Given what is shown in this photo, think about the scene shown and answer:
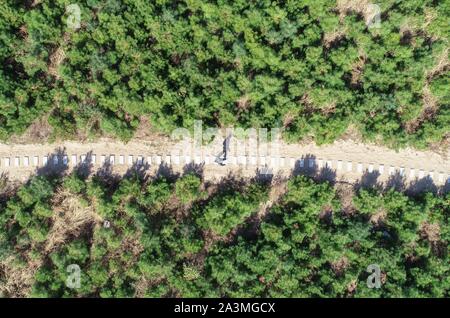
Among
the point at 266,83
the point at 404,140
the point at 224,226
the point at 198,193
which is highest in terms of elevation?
the point at 266,83

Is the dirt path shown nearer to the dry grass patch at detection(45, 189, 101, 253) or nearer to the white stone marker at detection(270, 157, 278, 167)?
the white stone marker at detection(270, 157, 278, 167)

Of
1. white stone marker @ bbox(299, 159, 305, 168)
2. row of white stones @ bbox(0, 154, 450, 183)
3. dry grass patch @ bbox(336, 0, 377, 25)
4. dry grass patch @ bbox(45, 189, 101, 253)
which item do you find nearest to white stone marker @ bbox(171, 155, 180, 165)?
row of white stones @ bbox(0, 154, 450, 183)

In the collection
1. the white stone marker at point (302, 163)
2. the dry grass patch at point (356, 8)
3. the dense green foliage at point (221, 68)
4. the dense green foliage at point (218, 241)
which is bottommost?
the dense green foliage at point (218, 241)

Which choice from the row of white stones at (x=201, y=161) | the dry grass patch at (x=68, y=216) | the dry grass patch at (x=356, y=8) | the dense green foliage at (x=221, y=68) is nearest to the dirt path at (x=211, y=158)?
the row of white stones at (x=201, y=161)

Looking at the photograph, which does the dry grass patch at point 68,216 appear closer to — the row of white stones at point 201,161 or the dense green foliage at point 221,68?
the row of white stones at point 201,161
